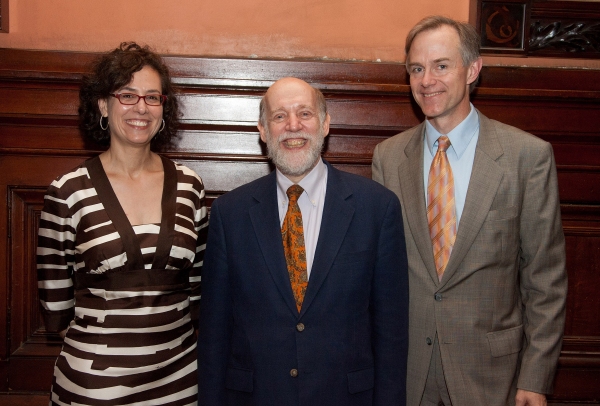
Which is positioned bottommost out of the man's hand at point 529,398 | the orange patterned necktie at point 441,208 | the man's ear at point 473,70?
the man's hand at point 529,398

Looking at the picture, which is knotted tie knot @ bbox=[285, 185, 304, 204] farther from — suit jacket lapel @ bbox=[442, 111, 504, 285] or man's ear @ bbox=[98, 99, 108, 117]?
man's ear @ bbox=[98, 99, 108, 117]

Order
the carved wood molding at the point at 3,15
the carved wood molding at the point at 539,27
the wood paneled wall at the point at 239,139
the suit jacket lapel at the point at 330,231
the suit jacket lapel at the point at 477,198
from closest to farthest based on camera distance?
the suit jacket lapel at the point at 330,231
the suit jacket lapel at the point at 477,198
the wood paneled wall at the point at 239,139
the carved wood molding at the point at 3,15
the carved wood molding at the point at 539,27

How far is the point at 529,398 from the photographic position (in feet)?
6.40

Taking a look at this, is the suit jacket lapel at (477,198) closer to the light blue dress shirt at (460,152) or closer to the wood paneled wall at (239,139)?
the light blue dress shirt at (460,152)

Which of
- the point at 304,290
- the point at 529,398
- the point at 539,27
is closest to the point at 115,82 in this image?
the point at 304,290

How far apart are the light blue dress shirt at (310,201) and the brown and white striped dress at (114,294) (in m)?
0.38

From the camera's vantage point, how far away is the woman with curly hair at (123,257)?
1.97m

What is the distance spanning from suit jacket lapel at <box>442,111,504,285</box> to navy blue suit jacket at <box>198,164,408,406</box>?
0.61ft

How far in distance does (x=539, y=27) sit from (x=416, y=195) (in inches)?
60.9

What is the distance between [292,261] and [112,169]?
31.0 inches

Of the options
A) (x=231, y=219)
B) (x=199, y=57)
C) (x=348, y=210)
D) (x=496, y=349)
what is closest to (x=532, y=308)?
(x=496, y=349)

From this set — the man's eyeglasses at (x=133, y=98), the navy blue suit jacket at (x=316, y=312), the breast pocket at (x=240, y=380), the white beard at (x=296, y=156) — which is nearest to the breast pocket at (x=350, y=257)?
the navy blue suit jacket at (x=316, y=312)

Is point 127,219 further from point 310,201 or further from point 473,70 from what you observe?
point 473,70

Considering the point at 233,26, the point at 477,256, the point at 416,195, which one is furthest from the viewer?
the point at 233,26
